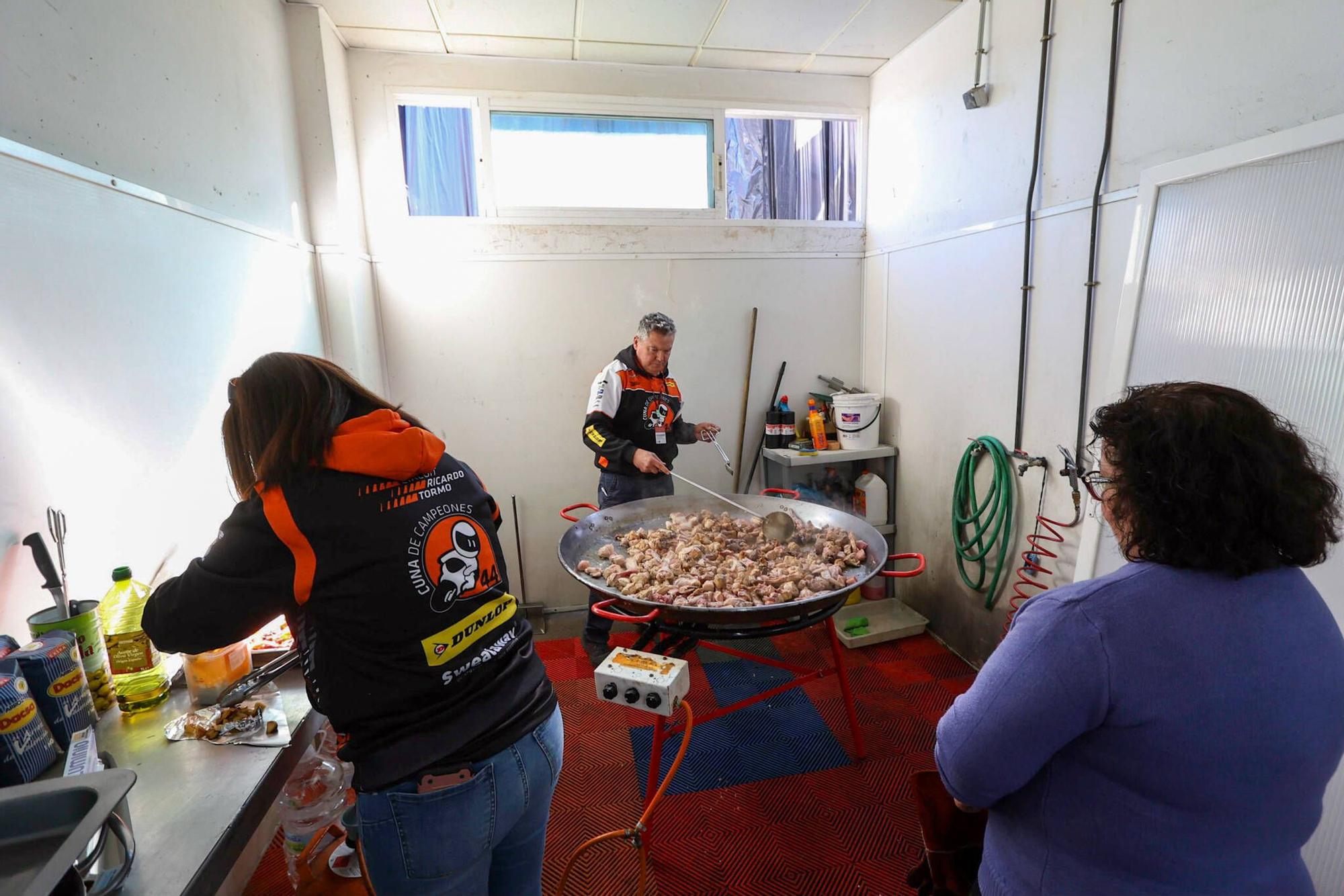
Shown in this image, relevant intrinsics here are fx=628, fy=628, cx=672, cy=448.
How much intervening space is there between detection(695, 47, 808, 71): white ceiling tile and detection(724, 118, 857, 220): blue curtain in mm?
305

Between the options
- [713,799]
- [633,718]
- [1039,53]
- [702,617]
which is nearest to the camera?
[702,617]

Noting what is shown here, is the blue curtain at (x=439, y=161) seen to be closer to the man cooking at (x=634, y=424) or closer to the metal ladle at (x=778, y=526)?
the man cooking at (x=634, y=424)

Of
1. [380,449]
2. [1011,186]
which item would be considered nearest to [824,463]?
[1011,186]

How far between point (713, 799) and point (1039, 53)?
3051mm

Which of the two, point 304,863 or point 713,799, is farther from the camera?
point 713,799

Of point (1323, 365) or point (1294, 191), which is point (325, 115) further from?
point (1323, 365)

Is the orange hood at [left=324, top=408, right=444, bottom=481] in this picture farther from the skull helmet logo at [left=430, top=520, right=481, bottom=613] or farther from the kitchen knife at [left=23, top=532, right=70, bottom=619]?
the kitchen knife at [left=23, top=532, right=70, bottom=619]

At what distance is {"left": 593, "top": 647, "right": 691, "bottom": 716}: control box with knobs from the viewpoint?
4.84 ft

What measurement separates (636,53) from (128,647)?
3.17 metres

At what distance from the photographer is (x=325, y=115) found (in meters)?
2.73

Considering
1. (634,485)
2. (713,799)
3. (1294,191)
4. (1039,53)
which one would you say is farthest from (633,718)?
(1039,53)

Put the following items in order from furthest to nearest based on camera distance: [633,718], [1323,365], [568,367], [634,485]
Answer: [568,367] < [634,485] < [633,718] < [1323,365]

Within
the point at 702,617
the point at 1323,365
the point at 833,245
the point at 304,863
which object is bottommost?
the point at 304,863

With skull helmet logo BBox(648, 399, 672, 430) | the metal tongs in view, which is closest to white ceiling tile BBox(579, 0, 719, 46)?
skull helmet logo BBox(648, 399, 672, 430)
